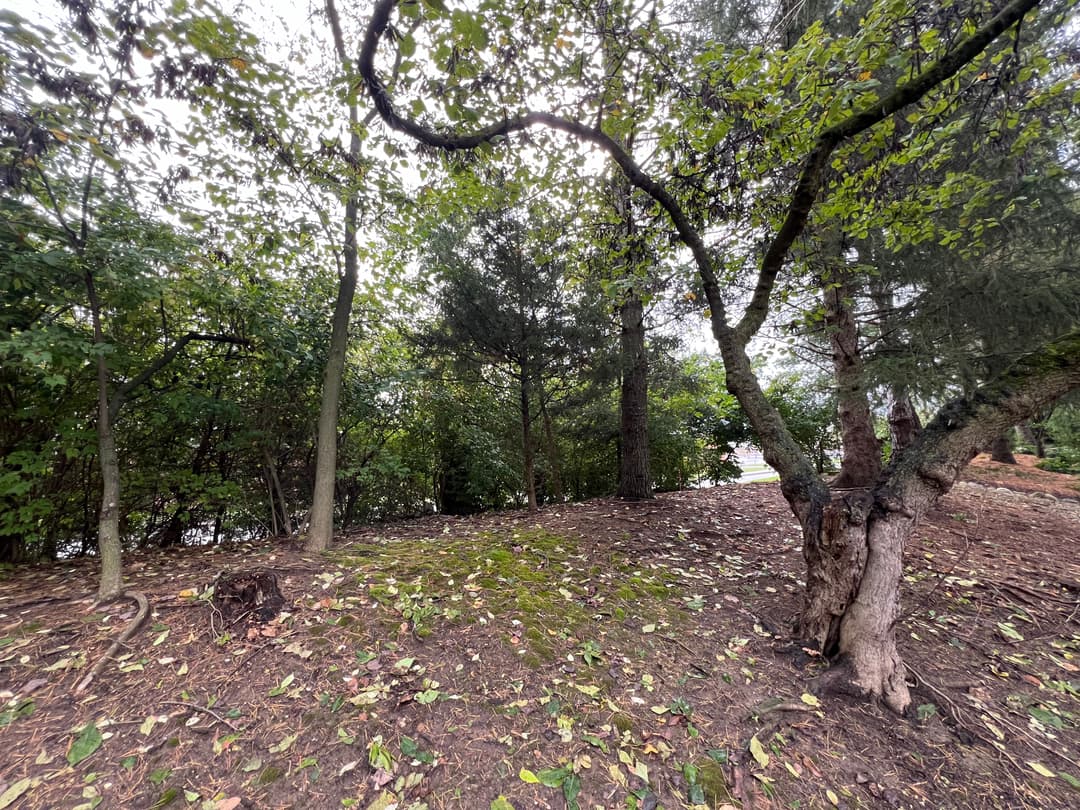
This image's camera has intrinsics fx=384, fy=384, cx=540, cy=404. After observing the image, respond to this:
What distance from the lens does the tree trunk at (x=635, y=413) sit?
211 inches

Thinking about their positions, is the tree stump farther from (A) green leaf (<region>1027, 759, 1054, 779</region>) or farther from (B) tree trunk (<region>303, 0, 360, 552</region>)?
(A) green leaf (<region>1027, 759, 1054, 779</region>)

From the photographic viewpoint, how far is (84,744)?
1.63 meters

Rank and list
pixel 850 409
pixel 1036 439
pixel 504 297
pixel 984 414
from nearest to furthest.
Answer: pixel 984 414 < pixel 504 297 < pixel 850 409 < pixel 1036 439

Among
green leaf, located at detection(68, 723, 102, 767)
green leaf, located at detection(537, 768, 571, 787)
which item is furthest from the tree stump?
green leaf, located at detection(537, 768, 571, 787)

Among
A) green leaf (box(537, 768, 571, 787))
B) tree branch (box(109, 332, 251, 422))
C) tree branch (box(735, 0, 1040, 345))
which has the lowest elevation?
green leaf (box(537, 768, 571, 787))

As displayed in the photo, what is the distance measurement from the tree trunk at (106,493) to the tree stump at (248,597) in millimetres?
733

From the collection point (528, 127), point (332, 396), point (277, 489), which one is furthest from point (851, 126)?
point (277, 489)

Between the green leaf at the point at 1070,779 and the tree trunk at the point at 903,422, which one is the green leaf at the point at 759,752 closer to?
the green leaf at the point at 1070,779

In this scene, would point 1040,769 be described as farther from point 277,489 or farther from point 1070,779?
point 277,489

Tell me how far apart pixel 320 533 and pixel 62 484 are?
2382 millimetres

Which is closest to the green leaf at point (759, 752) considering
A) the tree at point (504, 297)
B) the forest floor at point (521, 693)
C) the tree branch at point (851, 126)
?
the forest floor at point (521, 693)

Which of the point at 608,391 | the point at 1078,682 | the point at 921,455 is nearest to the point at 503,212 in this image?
the point at 608,391

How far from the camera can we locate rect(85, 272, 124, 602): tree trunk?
266 centimetres

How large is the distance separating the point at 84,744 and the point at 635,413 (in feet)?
17.1
